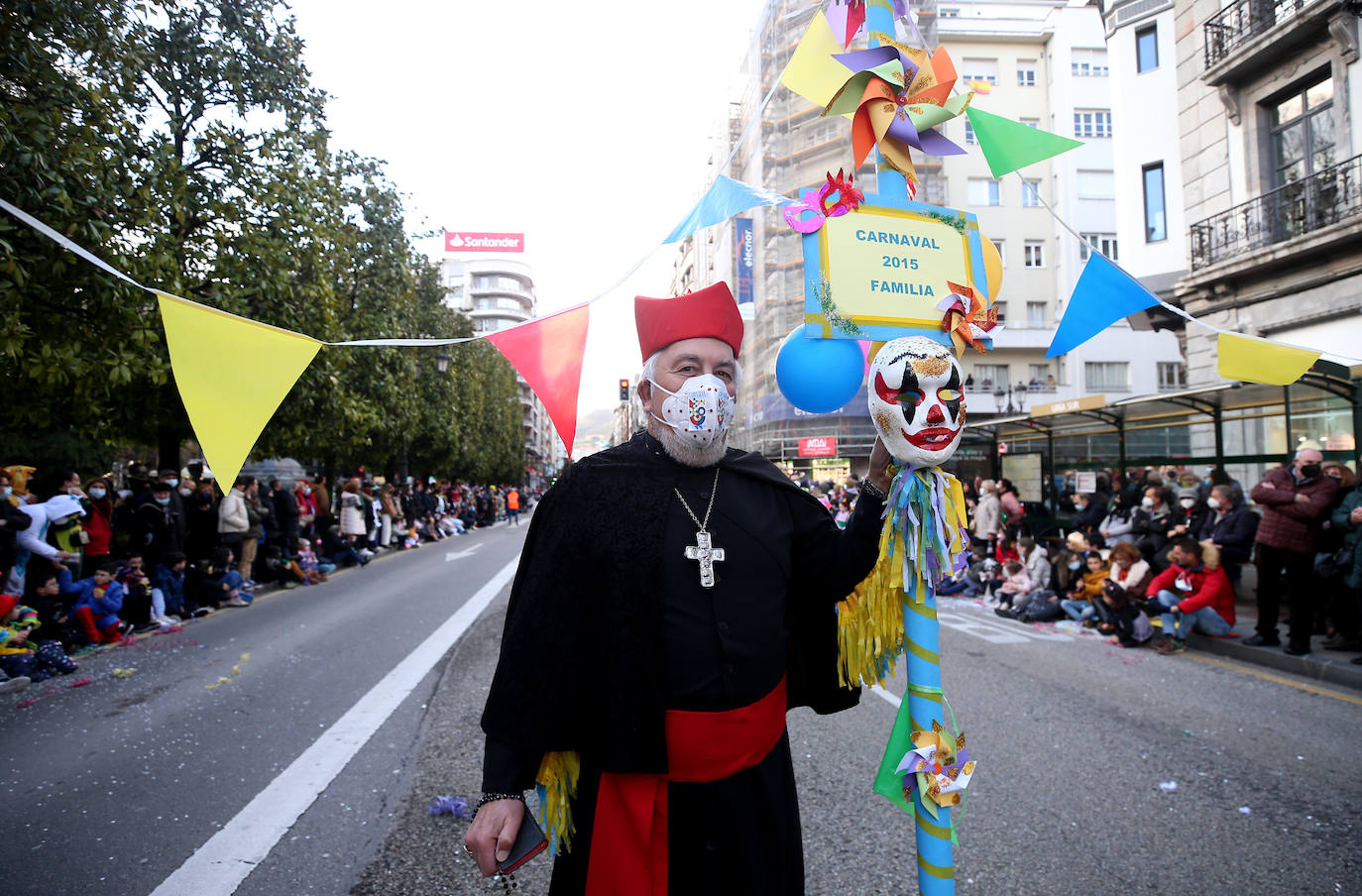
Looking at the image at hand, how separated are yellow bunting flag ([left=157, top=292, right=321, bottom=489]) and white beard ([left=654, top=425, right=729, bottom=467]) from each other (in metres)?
1.07

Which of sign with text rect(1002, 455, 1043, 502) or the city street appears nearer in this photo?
the city street

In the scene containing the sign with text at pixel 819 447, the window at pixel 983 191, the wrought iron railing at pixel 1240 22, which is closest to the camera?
the wrought iron railing at pixel 1240 22

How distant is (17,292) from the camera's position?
541 centimetres

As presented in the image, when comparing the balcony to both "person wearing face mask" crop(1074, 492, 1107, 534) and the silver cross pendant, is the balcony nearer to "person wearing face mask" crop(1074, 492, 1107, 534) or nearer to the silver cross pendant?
"person wearing face mask" crop(1074, 492, 1107, 534)

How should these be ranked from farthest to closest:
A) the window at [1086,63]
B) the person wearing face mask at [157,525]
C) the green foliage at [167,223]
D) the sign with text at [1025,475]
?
the window at [1086,63], the sign with text at [1025,475], the person wearing face mask at [157,525], the green foliage at [167,223]

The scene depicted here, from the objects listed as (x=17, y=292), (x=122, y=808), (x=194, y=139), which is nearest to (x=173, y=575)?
(x=17, y=292)

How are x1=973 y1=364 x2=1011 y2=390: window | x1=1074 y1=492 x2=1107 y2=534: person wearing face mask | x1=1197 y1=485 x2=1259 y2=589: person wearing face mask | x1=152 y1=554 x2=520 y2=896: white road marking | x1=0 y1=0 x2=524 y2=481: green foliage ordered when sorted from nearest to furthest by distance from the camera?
x1=152 y1=554 x2=520 y2=896: white road marking
x1=0 y1=0 x2=524 y2=481: green foliage
x1=1197 y1=485 x2=1259 y2=589: person wearing face mask
x1=1074 y1=492 x2=1107 y2=534: person wearing face mask
x1=973 y1=364 x2=1011 y2=390: window

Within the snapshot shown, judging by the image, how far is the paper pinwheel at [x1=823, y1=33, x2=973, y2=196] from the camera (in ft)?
6.96

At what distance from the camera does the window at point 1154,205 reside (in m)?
A: 16.7

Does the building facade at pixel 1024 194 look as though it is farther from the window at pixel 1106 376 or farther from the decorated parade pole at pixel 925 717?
the decorated parade pole at pixel 925 717

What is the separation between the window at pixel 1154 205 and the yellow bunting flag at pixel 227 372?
62.6 feet

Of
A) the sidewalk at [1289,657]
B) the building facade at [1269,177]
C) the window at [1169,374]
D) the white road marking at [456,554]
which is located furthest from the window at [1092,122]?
the sidewalk at [1289,657]

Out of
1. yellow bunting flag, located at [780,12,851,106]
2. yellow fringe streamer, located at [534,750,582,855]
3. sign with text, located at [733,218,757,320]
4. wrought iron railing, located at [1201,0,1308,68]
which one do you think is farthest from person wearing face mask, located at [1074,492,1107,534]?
yellow fringe streamer, located at [534,750,582,855]

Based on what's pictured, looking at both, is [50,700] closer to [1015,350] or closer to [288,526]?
[288,526]
